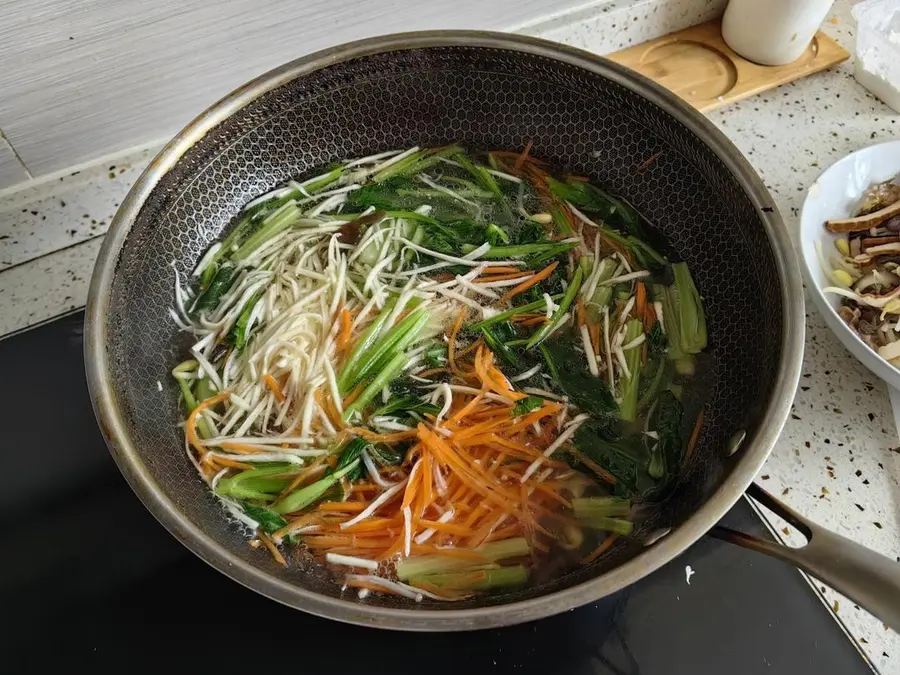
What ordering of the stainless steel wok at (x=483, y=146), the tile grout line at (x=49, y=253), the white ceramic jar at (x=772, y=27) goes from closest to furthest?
the stainless steel wok at (x=483, y=146)
the tile grout line at (x=49, y=253)
the white ceramic jar at (x=772, y=27)

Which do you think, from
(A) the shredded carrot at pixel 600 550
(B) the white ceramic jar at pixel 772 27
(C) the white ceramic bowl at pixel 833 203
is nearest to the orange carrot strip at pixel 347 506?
(A) the shredded carrot at pixel 600 550

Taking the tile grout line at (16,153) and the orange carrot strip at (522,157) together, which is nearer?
the tile grout line at (16,153)

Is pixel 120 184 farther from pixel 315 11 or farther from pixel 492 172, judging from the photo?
pixel 492 172

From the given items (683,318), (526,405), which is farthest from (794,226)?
(526,405)

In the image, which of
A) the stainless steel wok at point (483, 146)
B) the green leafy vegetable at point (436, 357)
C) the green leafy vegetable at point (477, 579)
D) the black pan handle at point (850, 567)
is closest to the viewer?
the black pan handle at point (850, 567)

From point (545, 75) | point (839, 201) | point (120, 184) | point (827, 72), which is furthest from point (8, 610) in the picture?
point (827, 72)

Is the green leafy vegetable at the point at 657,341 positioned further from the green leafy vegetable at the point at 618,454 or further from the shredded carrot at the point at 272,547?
the shredded carrot at the point at 272,547
